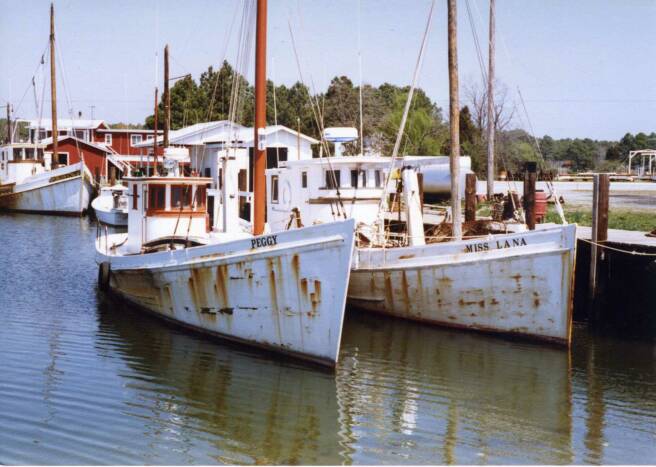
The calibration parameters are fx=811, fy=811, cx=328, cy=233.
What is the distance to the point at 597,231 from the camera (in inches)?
730

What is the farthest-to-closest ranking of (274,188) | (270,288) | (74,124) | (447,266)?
1. (74,124)
2. (274,188)
3. (447,266)
4. (270,288)

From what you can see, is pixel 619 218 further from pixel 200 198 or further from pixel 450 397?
pixel 450 397

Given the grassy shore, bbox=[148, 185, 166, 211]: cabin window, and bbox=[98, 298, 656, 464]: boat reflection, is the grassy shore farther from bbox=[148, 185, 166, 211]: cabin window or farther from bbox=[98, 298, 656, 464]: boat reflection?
bbox=[148, 185, 166, 211]: cabin window

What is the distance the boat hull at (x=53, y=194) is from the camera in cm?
5059

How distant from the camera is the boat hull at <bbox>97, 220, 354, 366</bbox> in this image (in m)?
14.0

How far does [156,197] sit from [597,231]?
10406 mm

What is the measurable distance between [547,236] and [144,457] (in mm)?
9684

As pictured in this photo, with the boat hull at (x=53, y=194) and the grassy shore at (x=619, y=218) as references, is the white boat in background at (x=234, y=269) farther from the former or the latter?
the boat hull at (x=53, y=194)

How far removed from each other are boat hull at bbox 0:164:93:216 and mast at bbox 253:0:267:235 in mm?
35746

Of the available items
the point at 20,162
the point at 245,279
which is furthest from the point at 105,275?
the point at 20,162

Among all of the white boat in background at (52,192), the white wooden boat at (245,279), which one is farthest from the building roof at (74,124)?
the white wooden boat at (245,279)

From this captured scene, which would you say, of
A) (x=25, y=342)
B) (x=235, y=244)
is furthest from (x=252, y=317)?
(x=25, y=342)

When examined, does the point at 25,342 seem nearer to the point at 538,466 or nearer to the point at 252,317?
the point at 252,317

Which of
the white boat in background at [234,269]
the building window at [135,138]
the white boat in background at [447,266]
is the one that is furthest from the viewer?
the building window at [135,138]
